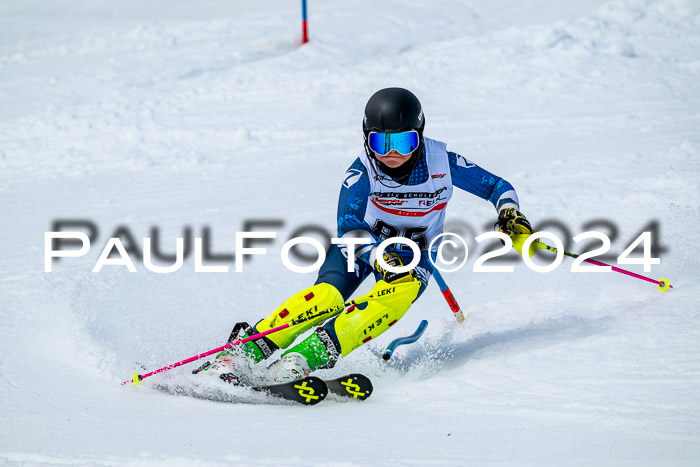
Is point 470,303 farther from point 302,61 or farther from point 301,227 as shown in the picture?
point 302,61

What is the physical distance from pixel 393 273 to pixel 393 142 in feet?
2.07

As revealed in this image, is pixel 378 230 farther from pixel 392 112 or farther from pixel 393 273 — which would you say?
pixel 392 112

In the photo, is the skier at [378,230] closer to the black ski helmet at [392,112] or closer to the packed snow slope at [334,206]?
the black ski helmet at [392,112]

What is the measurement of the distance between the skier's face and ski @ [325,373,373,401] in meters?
1.05

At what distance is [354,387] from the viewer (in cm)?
335

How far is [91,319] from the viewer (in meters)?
4.46

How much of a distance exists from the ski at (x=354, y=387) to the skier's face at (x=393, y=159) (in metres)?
1.05

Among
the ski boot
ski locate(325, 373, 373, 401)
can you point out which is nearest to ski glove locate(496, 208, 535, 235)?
ski locate(325, 373, 373, 401)

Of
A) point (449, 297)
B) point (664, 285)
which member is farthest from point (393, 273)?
point (664, 285)

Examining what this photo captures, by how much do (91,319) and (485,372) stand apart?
92.4 inches

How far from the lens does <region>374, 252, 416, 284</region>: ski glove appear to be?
3.62 m

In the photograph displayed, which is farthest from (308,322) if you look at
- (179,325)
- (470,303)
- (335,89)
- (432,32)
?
(432,32)

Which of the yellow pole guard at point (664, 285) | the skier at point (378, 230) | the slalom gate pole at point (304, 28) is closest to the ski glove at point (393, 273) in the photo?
the skier at point (378, 230)

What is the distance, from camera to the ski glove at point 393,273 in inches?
143
